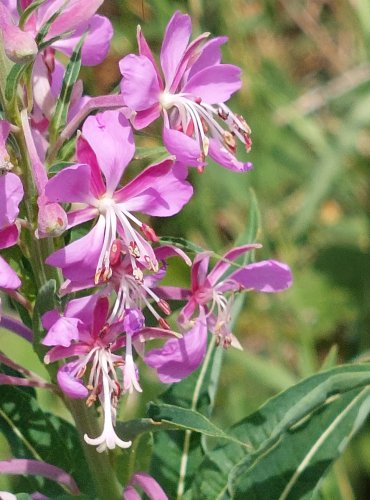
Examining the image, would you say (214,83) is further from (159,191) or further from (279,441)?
(279,441)

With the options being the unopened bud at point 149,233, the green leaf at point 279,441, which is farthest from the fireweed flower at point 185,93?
the green leaf at point 279,441

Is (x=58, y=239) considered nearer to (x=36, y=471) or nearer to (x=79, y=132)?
(x=79, y=132)

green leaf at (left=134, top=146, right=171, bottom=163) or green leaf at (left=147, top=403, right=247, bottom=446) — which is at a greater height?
green leaf at (left=134, top=146, right=171, bottom=163)

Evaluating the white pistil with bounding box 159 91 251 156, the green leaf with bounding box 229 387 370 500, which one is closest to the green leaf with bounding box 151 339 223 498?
the green leaf with bounding box 229 387 370 500

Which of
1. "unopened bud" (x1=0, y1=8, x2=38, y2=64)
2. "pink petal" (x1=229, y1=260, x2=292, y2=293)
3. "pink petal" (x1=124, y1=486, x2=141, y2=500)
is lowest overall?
"pink petal" (x1=124, y1=486, x2=141, y2=500)

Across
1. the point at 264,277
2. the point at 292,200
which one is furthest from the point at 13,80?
the point at 292,200

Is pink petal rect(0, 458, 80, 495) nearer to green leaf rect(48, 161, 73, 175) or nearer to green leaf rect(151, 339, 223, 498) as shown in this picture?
green leaf rect(151, 339, 223, 498)

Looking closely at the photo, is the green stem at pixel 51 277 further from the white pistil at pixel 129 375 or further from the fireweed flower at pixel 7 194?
the white pistil at pixel 129 375
